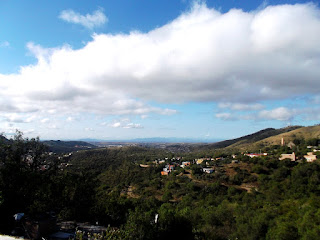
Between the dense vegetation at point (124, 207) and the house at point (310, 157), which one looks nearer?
the dense vegetation at point (124, 207)

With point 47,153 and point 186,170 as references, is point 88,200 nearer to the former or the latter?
point 47,153

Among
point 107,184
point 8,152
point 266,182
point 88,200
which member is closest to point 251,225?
point 88,200

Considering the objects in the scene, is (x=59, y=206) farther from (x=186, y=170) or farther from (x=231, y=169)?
(x=186, y=170)

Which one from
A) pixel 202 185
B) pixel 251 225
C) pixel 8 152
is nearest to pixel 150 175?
pixel 202 185

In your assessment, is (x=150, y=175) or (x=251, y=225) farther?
(x=150, y=175)

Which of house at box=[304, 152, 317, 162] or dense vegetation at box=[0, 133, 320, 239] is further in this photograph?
house at box=[304, 152, 317, 162]

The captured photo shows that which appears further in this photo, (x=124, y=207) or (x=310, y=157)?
(x=310, y=157)

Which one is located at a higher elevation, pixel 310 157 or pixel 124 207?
pixel 310 157

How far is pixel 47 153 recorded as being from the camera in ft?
64.2

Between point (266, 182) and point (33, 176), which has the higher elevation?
point (33, 176)

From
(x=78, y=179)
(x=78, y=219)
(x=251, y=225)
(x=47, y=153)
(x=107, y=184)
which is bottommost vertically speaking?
(x=107, y=184)

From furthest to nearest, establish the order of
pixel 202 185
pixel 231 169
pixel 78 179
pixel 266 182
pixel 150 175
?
pixel 150 175
pixel 231 169
pixel 202 185
pixel 266 182
pixel 78 179

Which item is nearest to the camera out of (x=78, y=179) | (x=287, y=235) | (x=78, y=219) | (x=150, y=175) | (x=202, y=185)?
(x=78, y=219)

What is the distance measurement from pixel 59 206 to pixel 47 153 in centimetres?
570
